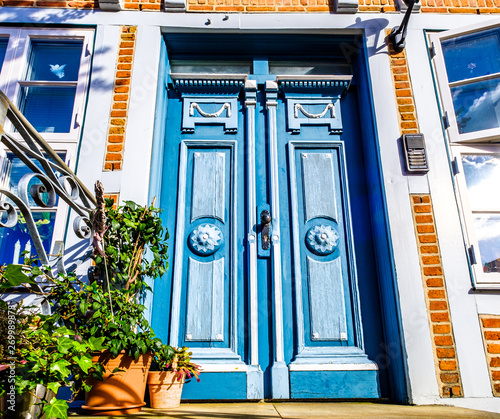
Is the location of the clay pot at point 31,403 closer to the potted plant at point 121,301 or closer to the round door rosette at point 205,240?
the potted plant at point 121,301

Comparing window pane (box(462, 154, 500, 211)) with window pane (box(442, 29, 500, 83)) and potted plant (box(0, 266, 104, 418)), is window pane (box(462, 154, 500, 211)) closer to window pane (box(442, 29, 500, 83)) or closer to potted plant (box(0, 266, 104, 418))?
window pane (box(442, 29, 500, 83))

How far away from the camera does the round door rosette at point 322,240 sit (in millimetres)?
2820

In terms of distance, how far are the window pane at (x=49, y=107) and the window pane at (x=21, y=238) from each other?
695 mm

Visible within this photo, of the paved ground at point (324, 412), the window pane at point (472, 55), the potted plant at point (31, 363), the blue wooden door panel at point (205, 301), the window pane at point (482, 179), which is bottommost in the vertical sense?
the paved ground at point (324, 412)

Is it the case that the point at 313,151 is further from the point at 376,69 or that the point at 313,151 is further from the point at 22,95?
the point at 22,95

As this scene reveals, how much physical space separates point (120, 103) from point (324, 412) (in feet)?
7.86

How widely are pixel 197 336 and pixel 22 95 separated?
7.21 feet

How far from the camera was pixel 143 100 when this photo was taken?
2980mm

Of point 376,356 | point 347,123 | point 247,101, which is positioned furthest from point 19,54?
point 376,356

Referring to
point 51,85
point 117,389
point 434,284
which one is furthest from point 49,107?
point 434,284

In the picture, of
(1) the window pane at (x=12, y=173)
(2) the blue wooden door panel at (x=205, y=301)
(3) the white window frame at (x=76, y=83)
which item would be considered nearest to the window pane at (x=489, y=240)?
(2) the blue wooden door panel at (x=205, y=301)

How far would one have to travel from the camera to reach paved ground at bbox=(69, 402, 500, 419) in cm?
177

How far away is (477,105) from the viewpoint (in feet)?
9.84

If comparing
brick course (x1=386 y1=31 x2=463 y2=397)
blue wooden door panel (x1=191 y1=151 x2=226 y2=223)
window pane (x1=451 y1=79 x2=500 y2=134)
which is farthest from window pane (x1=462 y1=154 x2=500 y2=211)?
blue wooden door panel (x1=191 y1=151 x2=226 y2=223)
